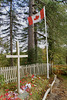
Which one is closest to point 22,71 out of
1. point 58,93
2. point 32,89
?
point 32,89

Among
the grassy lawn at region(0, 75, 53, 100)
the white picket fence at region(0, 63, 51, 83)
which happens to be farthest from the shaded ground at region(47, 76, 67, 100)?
the white picket fence at region(0, 63, 51, 83)

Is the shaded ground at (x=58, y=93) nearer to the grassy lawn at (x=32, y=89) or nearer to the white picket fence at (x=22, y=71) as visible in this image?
the grassy lawn at (x=32, y=89)

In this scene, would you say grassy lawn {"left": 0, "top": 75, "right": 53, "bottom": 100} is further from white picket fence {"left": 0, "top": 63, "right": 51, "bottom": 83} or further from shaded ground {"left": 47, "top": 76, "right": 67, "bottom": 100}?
white picket fence {"left": 0, "top": 63, "right": 51, "bottom": 83}

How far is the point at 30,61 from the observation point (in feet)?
26.2

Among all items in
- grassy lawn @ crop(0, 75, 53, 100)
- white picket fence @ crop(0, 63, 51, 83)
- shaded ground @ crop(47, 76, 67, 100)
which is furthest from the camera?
white picket fence @ crop(0, 63, 51, 83)

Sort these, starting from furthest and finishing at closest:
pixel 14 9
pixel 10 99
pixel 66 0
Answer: pixel 14 9 < pixel 66 0 < pixel 10 99

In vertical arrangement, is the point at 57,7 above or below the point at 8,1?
below

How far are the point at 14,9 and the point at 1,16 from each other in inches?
83.9

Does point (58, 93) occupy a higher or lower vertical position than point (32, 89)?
lower

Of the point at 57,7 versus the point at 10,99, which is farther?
the point at 57,7

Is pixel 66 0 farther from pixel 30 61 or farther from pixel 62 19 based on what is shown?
pixel 30 61

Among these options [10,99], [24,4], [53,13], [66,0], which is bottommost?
[10,99]

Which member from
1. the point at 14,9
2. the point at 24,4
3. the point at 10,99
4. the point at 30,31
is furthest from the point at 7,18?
the point at 10,99

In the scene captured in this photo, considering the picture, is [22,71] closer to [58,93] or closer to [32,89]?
[32,89]
